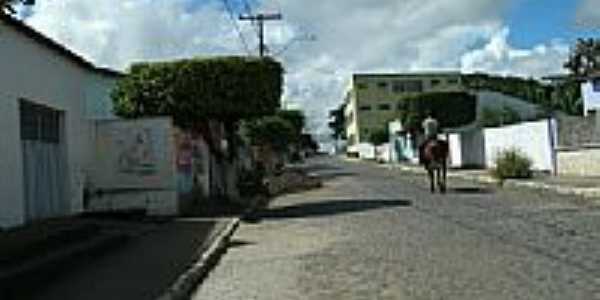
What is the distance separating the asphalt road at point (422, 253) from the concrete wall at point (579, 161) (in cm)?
742

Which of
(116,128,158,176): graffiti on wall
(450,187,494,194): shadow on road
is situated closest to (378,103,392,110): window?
(450,187,494,194): shadow on road

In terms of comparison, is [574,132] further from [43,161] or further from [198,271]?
[198,271]

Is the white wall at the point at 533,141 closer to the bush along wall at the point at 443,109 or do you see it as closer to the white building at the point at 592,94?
the white building at the point at 592,94

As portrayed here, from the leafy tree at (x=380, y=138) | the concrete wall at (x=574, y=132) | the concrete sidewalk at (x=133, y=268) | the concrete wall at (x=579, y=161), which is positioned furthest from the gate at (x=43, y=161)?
the leafy tree at (x=380, y=138)

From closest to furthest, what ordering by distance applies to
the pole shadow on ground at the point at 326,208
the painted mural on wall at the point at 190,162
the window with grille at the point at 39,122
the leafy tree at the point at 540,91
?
1. the window with grille at the point at 39,122
2. the pole shadow on ground at the point at 326,208
3. the painted mural on wall at the point at 190,162
4. the leafy tree at the point at 540,91

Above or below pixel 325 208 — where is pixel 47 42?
above

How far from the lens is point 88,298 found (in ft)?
41.4

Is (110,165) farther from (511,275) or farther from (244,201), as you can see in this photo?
(511,275)

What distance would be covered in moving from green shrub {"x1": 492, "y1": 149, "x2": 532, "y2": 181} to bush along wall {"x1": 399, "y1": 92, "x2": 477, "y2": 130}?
120 ft

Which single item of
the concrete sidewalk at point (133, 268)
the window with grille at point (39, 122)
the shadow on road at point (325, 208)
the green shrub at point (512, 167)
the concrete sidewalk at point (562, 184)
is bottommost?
the concrete sidewalk at point (133, 268)

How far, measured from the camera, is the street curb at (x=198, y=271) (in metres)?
12.7

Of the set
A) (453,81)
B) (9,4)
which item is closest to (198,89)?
(9,4)

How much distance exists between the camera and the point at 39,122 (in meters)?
23.9

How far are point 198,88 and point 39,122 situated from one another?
24.7 feet
